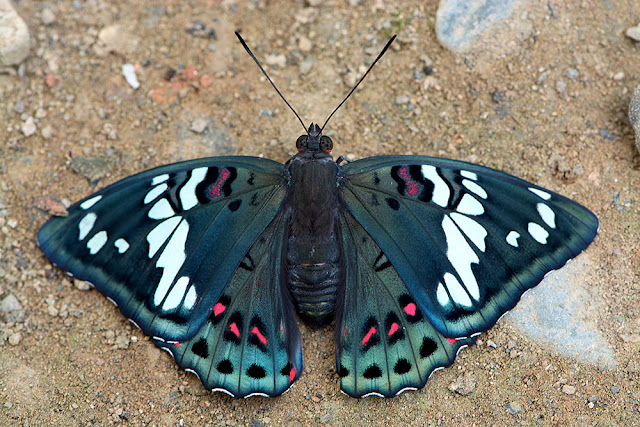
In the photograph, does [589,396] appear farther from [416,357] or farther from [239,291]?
[239,291]

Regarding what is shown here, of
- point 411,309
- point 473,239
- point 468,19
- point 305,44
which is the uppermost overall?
point 468,19

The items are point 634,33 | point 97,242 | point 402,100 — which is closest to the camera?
point 97,242

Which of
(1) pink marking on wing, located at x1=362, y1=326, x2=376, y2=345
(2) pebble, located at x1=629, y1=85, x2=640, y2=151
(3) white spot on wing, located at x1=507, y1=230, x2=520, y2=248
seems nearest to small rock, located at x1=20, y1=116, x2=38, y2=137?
(1) pink marking on wing, located at x1=362, y1=326, x2=376, y2=345

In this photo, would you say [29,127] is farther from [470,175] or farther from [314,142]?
[470,175]

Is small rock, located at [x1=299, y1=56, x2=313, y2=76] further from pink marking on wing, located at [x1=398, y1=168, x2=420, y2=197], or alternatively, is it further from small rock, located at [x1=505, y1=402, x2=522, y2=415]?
small rock, located at [x1=505, y1=402, x2=522, y2=415]

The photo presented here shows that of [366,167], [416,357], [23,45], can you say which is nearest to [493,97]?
[366,167]

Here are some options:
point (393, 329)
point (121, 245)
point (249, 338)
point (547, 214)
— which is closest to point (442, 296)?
point (393, 329)

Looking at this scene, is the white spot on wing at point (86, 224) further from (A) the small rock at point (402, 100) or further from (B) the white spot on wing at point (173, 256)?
(A) the small rock at point (402, 100)

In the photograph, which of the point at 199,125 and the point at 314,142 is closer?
the point at 314,142
